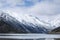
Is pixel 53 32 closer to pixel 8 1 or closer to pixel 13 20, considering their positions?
pixel 13 20

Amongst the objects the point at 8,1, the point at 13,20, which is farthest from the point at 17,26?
the point at 8,1

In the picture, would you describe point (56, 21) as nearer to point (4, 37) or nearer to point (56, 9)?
point (56, 9)

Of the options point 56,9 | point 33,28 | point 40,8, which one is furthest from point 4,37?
point 56,9

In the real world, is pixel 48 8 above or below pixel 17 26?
above

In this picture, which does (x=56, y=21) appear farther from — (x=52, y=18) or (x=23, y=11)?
(x=23, y=11)

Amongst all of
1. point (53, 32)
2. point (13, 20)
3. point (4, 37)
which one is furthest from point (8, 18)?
point (53, 32)

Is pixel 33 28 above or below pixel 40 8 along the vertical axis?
below

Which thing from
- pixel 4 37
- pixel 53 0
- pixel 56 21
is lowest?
pixel 4 37
